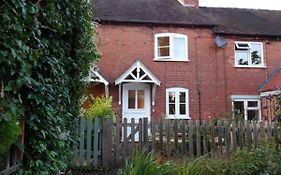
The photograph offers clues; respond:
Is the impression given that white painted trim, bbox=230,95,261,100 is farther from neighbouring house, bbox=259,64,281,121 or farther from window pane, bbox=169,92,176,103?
window pane, bbox=169,92,176,103

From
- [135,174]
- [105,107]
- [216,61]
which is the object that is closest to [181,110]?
[216,61]

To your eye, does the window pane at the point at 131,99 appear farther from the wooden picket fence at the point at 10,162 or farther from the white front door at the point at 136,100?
the wooden picket fence at the point at 10,162

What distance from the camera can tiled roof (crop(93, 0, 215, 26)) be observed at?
17266 mm

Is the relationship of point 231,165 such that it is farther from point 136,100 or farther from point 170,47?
point 170,47

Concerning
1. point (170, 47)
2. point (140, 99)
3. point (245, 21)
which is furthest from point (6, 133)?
point (245, 21)

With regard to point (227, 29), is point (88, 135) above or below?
below

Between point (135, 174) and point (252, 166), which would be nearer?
A: point (135, 174)

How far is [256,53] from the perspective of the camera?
60.3 feet

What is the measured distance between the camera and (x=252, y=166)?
6.55 m

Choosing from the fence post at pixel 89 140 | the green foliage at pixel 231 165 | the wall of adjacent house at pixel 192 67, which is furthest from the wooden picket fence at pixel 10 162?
the wall of adjacent house at pixel 192 67

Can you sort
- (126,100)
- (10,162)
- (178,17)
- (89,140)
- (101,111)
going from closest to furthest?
(10,162) → (89,140) → (101,111) → (126,100) → (178,17)

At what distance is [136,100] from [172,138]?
729cm

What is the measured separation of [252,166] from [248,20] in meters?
15.8

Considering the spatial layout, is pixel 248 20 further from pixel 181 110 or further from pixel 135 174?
pixel 135 174
